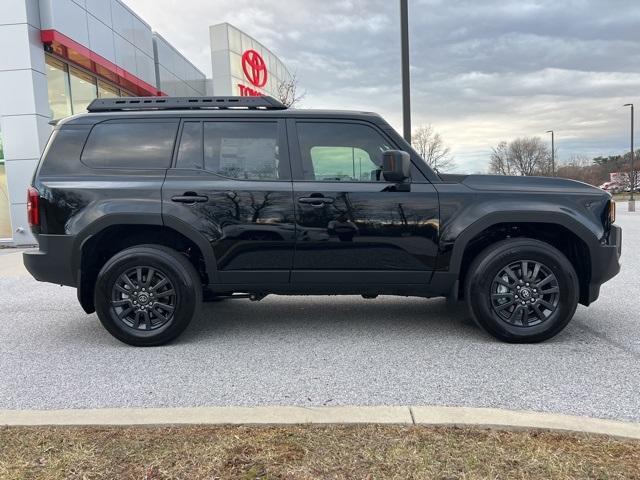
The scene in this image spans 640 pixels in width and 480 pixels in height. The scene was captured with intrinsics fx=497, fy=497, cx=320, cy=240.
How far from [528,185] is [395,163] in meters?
1.18

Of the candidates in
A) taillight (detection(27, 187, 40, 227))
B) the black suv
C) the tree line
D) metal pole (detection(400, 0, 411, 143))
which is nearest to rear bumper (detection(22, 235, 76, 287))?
the black suv

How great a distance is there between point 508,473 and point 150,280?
119 inches

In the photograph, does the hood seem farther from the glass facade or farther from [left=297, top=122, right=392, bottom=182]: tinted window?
the glass facade

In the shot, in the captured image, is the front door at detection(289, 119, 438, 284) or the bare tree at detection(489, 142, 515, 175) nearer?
the front door at detection(289, 119, 438, 284)

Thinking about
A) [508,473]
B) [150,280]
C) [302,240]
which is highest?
[302,240]

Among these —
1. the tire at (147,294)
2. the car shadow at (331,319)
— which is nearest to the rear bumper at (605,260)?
the car shadow at (331,319)

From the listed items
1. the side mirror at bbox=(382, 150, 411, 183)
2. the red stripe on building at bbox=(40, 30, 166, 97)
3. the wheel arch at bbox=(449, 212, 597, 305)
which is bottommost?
the wheel arch at bbox=(449, 212, 597, 305)

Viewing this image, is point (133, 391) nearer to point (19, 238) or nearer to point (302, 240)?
point (302, 240)

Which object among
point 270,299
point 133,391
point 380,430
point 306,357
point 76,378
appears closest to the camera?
point 380,430

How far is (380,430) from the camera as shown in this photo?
2.62 metres

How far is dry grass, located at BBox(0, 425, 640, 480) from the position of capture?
2281mm

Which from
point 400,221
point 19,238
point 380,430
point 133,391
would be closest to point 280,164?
point 400,221

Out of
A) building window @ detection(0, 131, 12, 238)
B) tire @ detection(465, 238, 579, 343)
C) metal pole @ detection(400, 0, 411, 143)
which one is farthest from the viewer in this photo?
building window @ detection(0, 131, 12, 238)

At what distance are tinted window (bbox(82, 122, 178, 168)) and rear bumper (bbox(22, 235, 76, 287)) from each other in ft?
2.30
